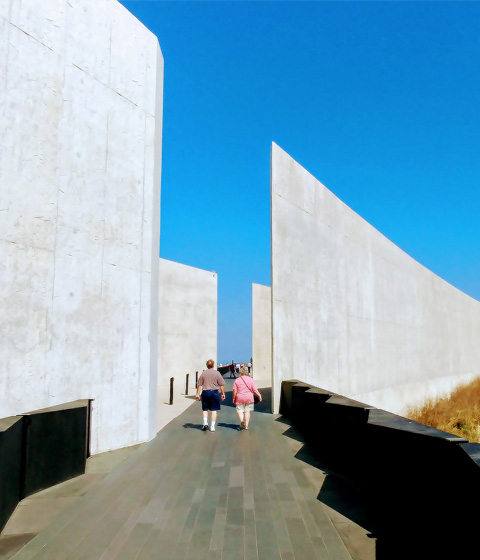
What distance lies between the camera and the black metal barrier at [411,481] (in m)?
3.22

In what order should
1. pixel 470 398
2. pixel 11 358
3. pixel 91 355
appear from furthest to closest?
pixel 470 398 → pixel 91 355 → pixel 11 358

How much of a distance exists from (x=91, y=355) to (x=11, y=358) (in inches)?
56.0

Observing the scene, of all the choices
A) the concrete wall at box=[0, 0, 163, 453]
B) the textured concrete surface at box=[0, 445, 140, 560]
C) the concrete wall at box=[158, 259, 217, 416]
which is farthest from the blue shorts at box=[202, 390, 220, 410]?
the concrete wall at box=[158, 259, 217, 416]

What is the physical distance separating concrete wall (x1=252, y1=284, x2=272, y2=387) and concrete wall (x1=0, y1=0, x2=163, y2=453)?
1601cm

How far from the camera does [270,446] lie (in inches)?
299

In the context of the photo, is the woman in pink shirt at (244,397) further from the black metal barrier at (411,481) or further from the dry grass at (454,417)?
the dry grass at (454,417)

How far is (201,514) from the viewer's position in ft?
14.6

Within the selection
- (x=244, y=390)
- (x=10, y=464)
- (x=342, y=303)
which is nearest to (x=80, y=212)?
(x=10, y=464)

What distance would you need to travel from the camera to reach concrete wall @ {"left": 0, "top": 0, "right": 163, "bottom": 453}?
6059mm

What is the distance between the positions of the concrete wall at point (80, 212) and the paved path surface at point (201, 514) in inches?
59.5

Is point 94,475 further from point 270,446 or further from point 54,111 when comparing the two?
point 54,111

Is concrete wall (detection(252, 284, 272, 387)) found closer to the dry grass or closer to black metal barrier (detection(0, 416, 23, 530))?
the dry grass

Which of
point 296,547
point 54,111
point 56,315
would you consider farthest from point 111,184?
point 296,547

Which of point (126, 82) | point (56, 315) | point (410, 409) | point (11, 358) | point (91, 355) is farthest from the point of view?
point (410, 409)
